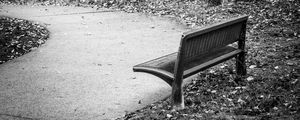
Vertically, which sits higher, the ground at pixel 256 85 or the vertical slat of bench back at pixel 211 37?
the vertical slat of bench back at pixel 211 37

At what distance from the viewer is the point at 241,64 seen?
5066 mm

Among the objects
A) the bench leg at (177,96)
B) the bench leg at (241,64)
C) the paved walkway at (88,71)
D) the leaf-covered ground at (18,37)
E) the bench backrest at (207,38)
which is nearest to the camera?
the bench backrest at (207,38)

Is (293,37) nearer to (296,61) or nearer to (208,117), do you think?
(296,61)

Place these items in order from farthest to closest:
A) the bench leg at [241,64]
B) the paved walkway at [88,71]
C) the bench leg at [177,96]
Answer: the bench leg at [241,64] < the paved walkway at [88,71] < the bench leg at [177,96]

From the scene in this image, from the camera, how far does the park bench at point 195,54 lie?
150 inches

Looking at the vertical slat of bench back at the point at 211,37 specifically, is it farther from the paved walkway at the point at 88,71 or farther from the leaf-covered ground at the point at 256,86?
the paved walkway at the point at 88,71

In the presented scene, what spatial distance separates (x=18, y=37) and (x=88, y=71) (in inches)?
142

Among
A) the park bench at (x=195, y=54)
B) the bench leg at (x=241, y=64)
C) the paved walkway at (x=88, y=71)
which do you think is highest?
the park bench at (x=195, y=54)

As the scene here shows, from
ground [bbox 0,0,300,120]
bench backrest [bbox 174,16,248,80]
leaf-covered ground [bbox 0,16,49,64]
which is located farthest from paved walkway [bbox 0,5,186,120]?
bench backrest [bbox 174,16,248,80]

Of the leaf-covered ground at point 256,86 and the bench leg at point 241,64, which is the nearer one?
the leaf-covered ground at point 256,86

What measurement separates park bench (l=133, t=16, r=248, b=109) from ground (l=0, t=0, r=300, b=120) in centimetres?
42

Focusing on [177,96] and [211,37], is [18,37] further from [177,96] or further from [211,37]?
[211,37]

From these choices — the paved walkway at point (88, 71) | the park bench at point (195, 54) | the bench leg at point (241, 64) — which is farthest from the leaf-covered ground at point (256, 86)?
the paved walkway at point (88, 71)

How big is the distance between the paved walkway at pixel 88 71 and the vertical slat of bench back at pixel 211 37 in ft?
3.78
